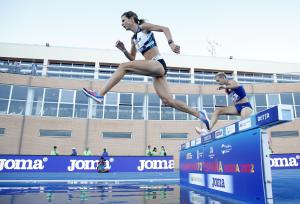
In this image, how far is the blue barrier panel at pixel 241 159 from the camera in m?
4.00

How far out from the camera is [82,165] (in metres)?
15.3

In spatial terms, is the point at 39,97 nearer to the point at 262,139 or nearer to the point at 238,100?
the point at 238,100

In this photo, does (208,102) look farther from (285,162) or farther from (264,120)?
(264,120)

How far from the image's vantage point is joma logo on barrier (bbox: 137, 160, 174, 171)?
53.0 feet

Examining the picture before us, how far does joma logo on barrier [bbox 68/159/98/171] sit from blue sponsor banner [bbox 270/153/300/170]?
11601mm

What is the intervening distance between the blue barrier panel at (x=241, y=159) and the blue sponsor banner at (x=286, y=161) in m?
12.0

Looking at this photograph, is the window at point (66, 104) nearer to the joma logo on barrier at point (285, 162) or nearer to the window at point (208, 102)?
the window at point (208, 102)

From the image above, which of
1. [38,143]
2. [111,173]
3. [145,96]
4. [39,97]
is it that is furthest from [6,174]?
[145,96]

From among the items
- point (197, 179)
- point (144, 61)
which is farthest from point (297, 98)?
point (144, 61)

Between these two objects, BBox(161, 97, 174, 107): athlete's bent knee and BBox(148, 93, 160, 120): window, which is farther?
BBox(148, 93, 160, 120): window

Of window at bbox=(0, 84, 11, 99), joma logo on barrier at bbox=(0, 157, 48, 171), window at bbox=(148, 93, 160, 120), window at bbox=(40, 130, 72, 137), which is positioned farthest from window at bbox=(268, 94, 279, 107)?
window at bbox=(0, 84, 11, 99)

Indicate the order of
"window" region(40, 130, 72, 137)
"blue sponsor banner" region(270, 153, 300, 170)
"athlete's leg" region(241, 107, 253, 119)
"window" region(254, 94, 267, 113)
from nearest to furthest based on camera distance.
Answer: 1. "athlete's leg" region(241, 107, 253, 119)
2. "blue sponsor banner" region(270, 153, 300, 170)
3. "window" region(40, 130, 72, 137)
4. "window" region(254, 94, 267, 113)

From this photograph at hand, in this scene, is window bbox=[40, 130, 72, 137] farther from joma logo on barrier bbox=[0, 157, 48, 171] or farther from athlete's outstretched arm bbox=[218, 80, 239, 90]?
athlete's outstretched arm bbox=[218, 80, 239, 90]

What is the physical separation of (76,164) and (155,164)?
492 centimetres
